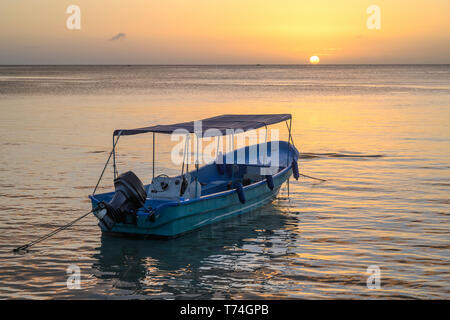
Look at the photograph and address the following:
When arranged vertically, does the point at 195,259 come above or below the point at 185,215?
below

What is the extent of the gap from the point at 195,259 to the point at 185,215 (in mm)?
1396

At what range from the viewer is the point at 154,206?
533 inches

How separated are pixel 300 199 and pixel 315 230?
348cm

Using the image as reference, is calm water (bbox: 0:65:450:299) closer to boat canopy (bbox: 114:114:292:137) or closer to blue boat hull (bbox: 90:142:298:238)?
blue boat hull (bbox: 90:142:298:238)

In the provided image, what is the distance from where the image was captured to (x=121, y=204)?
1255cm

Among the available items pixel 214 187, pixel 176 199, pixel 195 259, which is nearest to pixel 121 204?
pixel 176 199

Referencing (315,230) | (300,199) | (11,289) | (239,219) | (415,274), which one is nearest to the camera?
(11,289)

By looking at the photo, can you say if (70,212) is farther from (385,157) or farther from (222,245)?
(385,157)

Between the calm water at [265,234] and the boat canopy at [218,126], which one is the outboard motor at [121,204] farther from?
the boat canopy at [218,126]

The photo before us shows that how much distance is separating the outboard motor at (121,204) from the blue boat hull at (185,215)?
0.30 meters

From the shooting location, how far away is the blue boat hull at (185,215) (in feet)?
41.7

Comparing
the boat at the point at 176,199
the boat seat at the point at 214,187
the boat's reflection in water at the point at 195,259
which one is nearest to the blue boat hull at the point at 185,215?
the boat at the point at 176,199

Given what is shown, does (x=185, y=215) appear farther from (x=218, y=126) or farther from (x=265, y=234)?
(x=218, y=126)
